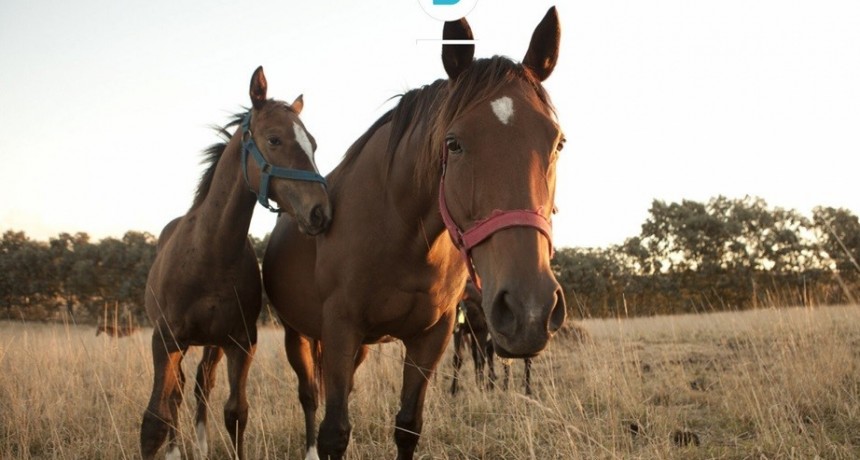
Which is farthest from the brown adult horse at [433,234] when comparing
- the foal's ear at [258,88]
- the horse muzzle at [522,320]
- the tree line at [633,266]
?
the tree line at [633,266]

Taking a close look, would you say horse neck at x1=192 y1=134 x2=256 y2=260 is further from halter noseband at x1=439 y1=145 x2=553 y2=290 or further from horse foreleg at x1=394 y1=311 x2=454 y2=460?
halter noseband at x1=439 y1=145 x2=553 y2=290

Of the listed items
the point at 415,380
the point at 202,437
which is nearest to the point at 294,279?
the point at 415,380

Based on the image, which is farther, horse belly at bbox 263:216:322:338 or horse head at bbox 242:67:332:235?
horse belly at bbox 263:216:322:338

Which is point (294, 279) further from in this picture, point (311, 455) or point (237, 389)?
point (311, 455)

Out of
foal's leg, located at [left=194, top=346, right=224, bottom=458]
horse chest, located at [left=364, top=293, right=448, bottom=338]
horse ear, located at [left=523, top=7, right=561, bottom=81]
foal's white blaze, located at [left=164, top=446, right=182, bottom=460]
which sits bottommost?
foal's white blaze, located at [left=164, top=446, right=182, bottom=460]

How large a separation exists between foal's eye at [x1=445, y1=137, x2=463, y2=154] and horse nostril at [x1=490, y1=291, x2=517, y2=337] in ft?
2.03

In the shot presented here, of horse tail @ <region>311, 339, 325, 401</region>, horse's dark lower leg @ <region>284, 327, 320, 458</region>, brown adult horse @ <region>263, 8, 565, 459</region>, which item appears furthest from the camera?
horse tail @ <region>311, 339, 325, 401</region>

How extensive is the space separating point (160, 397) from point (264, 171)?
1.49 m

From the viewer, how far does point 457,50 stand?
218cm

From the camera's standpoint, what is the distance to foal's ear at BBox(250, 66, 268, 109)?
145 inches

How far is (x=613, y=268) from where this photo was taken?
41.5 metres

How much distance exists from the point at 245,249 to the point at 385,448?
1.83 m

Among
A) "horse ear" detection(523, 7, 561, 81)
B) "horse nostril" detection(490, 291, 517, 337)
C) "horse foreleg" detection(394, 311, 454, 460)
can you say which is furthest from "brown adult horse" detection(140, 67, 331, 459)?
"horse nostril" detection(490, 291, 517, 337)

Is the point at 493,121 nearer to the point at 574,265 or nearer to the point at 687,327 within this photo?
the point at 687,327
